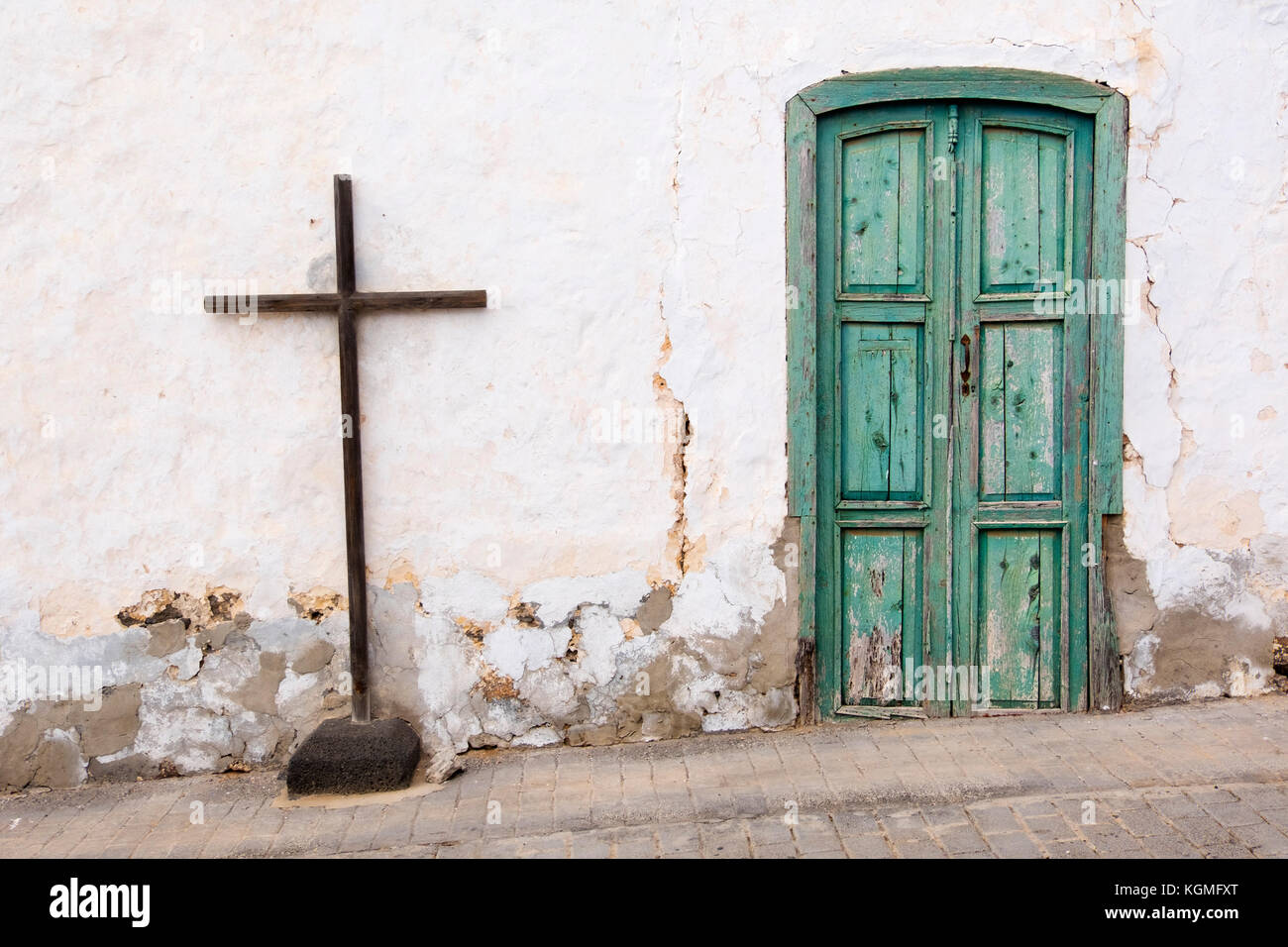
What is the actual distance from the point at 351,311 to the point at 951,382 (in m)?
2.42

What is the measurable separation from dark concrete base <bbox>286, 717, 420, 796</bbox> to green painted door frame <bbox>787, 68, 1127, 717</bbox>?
1695 millimetres

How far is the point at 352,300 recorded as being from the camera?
163 inches

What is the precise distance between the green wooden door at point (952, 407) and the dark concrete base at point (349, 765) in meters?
1.72

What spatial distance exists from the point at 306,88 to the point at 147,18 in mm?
634

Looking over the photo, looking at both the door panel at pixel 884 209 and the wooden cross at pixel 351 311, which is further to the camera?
the door panel at pixel 884 209

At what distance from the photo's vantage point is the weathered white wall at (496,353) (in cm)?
414

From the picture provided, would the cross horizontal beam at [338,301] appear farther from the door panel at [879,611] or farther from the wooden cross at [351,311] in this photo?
the door panel at [879,611]

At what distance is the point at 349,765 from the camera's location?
406 cm

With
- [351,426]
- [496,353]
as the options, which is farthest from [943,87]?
[351,426]

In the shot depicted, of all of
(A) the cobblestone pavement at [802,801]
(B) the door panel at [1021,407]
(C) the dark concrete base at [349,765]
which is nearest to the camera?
(A) the cobblestone pavement at [802,801]

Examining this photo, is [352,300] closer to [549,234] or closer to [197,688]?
[549,234]

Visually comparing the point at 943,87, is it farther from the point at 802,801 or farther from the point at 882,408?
the point at 802,801

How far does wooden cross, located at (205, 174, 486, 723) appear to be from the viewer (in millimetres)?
4125

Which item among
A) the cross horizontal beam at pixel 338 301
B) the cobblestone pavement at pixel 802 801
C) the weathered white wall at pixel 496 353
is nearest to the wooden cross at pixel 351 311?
the cross horizontal beam at pixel 338 301
